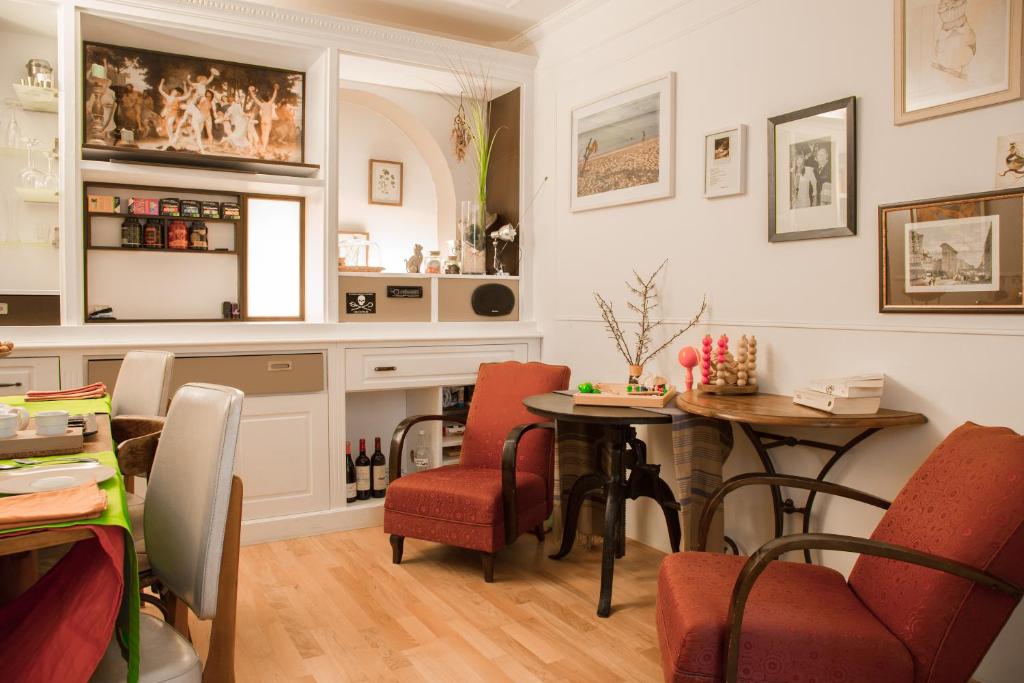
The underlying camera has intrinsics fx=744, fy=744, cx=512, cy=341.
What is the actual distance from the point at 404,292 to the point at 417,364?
0.41 metres

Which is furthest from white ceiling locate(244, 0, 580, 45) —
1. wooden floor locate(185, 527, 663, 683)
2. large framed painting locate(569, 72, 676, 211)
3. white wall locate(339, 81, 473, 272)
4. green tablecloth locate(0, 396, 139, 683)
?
green tablecloth locate(0, 396, 139, 683)

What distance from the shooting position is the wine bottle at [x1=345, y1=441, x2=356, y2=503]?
13.1 ft

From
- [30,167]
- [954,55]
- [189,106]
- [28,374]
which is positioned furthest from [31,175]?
[954,55]

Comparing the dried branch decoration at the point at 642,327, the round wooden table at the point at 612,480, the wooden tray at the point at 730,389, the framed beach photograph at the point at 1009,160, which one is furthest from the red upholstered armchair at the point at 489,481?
the framed beach photograph at the point at 1009,160

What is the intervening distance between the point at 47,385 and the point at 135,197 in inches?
43.4

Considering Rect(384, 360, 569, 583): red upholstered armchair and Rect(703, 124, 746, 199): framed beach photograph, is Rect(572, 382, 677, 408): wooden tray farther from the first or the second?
Rect(703, 124, 746, 199): framed beach photograph

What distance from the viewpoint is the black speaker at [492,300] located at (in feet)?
14.1

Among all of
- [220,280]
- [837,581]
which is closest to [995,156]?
[837,581]

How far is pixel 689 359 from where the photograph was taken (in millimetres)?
3100

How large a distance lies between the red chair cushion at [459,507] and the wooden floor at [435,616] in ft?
0.61

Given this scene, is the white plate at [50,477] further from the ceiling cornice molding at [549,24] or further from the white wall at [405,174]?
the ceiling cornice molding at [549,24]

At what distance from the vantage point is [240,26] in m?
3.63

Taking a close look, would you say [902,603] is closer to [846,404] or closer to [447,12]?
[846,404]

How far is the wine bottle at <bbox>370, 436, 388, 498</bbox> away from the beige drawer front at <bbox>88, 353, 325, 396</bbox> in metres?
0.58
